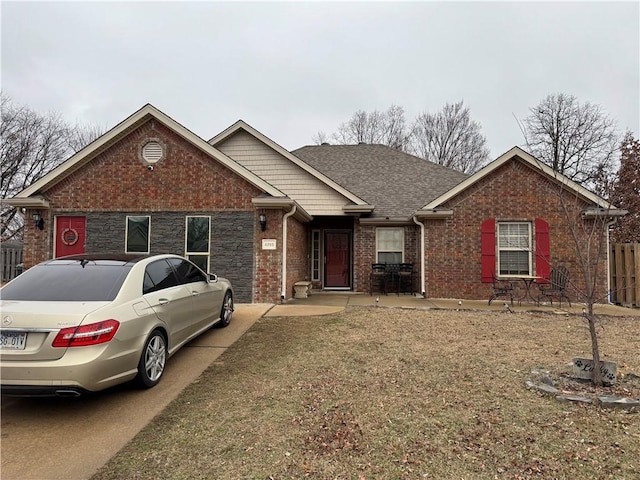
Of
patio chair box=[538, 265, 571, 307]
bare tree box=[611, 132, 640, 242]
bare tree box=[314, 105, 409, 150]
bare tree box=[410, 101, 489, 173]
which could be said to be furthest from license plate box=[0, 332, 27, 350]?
bare tree box=[410, 101, 489, 173]

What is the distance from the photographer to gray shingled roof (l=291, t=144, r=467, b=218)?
43.8 ft

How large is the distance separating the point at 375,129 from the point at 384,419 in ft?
105

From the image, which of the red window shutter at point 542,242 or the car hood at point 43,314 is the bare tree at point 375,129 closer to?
the red window shutter at point 542,242

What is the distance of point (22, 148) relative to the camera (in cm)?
2414

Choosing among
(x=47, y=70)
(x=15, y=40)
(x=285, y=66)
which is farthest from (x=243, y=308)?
(x=47, y=70)

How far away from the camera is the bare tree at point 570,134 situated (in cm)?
2389

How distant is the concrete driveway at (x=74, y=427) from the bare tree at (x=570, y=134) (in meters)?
26.7

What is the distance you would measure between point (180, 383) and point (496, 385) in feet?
12.3

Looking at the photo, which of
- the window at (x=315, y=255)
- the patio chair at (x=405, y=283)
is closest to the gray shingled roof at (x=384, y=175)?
the patio chair at (x=405, y=283)

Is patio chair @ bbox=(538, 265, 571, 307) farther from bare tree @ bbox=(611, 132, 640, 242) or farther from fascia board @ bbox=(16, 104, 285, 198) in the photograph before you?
bare tree @ bbox=(611, 132, 640, 242)

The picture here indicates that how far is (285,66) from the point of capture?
17.9 m

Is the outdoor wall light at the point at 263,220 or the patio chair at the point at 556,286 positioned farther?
the patio chair at the point at 556,286

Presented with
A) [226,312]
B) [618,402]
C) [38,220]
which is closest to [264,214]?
[226,312]

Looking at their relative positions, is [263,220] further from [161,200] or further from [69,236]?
[69,236]
